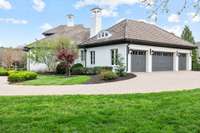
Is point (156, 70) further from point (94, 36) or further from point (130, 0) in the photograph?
point (130, 0)

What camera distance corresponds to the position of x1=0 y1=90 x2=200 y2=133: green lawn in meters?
5.86

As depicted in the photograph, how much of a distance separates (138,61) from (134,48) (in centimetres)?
141

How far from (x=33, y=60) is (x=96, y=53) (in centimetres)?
677

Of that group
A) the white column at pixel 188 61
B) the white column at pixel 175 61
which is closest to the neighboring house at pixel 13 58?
the white column at pixel 175 61

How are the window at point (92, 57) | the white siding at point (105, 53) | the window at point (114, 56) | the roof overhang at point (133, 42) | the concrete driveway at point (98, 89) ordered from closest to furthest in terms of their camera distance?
the concrete driveway at point (98, 89)
the roof overhang at point (133, 42)
the white siding at point (105, 53)
the window at point (114, 56)
the window at point (92, 57)

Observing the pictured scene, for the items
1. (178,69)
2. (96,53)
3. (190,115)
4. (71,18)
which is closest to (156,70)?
(178,69)

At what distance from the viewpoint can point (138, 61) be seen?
25.8m

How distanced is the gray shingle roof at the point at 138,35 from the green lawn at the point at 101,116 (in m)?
15.8

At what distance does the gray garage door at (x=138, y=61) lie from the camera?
25391 millimetres

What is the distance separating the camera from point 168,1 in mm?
5355

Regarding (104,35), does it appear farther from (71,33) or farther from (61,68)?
(71,33)

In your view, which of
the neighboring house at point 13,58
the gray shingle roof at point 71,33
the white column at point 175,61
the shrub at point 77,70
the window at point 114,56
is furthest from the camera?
the neighboring house at point 13,58

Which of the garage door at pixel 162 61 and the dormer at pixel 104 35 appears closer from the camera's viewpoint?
the dormer at pixel 104 35

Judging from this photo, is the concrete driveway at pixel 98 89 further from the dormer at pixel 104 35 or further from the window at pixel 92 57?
the window at pixel 92 57
